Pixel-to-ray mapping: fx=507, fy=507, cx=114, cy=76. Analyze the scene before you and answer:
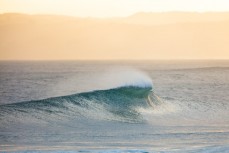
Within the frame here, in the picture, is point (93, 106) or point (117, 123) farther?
point (93, 106)

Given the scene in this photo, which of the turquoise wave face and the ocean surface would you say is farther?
the turquoise wave face

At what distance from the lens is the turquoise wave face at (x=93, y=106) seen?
25234 millimetres

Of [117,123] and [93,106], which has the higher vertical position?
[93,106]

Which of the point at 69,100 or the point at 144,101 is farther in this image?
the point at 144,101

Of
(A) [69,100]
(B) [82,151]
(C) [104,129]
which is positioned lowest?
(B) [82,151]

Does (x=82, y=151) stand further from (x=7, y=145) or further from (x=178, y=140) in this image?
(x=178, y=140)

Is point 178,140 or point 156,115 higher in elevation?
point 156,115

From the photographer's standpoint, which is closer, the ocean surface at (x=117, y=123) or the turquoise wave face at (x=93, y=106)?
the ocean surface at (x=117, y=123)

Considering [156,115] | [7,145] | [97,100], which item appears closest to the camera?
[7,145]

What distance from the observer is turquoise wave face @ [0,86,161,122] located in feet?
82.8

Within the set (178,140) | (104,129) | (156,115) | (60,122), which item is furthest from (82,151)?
(156,115)

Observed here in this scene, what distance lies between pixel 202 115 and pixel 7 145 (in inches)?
553

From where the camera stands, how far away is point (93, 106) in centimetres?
2872

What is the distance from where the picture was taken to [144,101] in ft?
104
